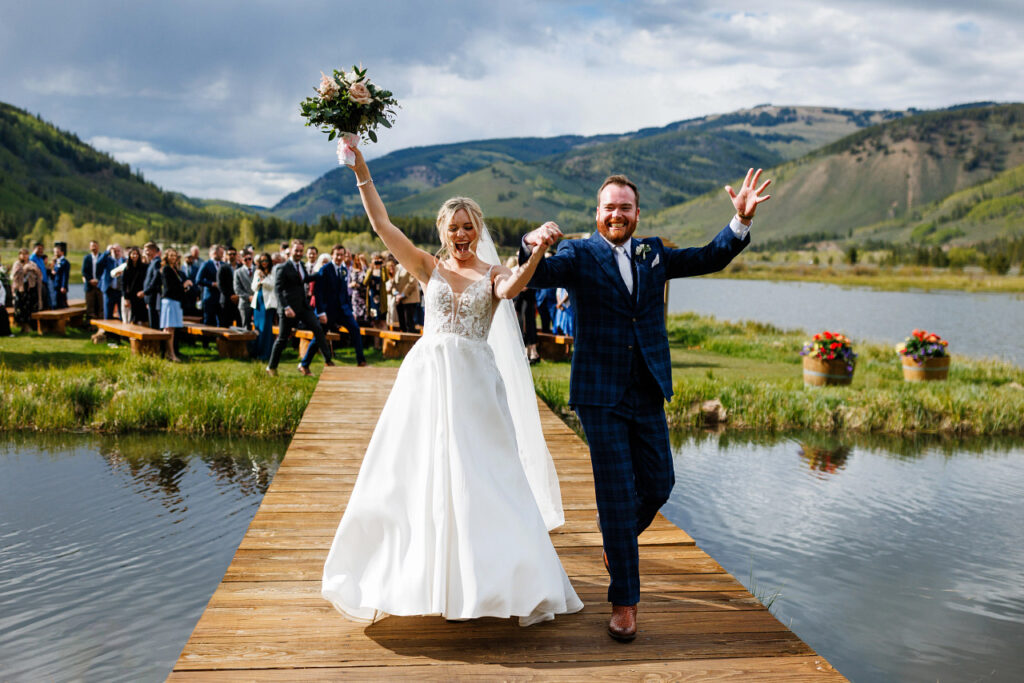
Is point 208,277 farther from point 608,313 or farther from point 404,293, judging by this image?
point 608,313

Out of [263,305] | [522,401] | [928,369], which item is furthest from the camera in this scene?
[263,305]

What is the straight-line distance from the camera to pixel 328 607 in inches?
150

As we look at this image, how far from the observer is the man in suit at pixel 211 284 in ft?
57.0

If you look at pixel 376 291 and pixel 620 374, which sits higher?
pixel 376 291

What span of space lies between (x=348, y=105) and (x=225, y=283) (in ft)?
49.3

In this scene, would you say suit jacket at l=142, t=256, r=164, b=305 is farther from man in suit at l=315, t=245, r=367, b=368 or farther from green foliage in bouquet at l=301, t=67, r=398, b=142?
green foliage in bouquet at l=301, t=67, r=398, b=142

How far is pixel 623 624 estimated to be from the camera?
11.6ft

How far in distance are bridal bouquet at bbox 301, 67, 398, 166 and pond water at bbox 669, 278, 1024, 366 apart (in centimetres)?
2191

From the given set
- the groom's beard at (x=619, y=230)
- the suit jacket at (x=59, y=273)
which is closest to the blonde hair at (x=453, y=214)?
the groom's beard at (x=619, y=230)

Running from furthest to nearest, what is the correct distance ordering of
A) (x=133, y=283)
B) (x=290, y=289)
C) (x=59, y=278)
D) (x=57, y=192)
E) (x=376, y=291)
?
(x=57, y=192)
(x=59, y=278)
(x=376, y=291)
(x=133, y=283)
(x=290, y=289)

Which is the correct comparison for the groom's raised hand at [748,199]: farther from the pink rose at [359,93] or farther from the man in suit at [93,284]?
the man in suit at [93,284]

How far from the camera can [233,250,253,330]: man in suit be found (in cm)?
1664

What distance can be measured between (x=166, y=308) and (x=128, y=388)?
417cm

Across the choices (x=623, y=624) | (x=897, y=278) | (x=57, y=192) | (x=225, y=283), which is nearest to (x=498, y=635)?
(x=623, y=624)
